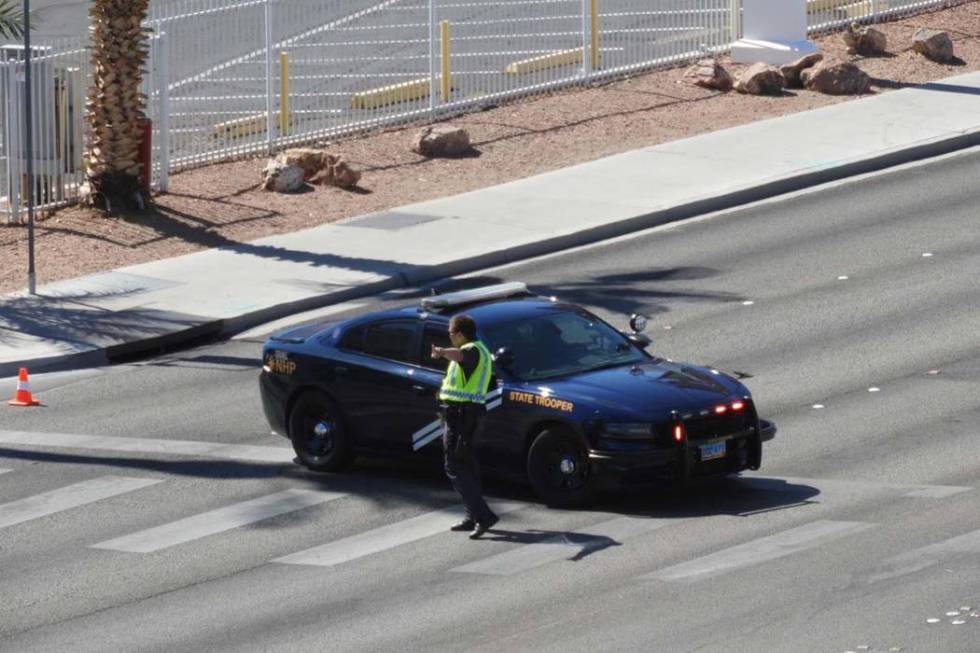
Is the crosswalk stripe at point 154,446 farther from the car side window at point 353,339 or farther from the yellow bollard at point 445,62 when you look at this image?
the yellow bollard at point 445,62

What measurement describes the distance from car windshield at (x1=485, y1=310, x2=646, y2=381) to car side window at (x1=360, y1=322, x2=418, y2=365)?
0.77 metres

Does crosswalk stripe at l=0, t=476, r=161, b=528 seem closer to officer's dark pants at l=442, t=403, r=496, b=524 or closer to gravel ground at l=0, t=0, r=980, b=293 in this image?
officer's dark pants at l=442, t=403, r=496, b=524

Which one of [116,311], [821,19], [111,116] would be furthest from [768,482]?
[821,19]

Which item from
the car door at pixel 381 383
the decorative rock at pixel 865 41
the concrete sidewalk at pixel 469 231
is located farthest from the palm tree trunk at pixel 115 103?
the decorative rock at pixel 865 41

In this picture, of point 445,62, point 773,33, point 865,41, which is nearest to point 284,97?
point 445,62

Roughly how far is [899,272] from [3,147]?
12.5m

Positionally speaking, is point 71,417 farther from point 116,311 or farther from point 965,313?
point 965,313

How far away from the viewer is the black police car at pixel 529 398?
14094 mm

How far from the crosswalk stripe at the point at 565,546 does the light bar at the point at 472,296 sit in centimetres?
247

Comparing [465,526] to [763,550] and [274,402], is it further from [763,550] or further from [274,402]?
[274,402]

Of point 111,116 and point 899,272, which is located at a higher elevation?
point 111,116

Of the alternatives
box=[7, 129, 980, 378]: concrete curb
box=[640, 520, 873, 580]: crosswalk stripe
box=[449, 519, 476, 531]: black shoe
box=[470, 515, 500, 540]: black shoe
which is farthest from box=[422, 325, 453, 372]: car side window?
box=[7, 129, 980, 378]: concrete curb

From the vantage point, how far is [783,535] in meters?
13.3

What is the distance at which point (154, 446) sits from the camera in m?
16.9
